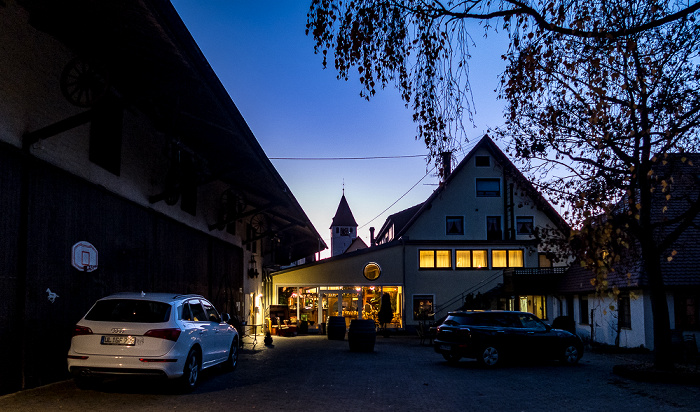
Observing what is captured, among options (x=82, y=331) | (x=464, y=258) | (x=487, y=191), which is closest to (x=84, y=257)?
(x=82, y=331)

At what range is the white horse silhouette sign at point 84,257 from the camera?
12367mm

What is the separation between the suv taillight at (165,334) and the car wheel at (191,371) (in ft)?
2.35

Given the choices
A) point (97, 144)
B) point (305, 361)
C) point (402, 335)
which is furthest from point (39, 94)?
point (402, 335)

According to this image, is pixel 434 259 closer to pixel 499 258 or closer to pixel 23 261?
pixel 499 258

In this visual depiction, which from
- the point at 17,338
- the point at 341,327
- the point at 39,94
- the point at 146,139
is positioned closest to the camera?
the point at 17,338

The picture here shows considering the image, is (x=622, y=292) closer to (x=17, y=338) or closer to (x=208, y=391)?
(x=208, y=391)

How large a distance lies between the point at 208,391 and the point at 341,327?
760 inches

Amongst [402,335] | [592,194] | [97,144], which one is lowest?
[402,335]

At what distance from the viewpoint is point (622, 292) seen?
25.4 meters

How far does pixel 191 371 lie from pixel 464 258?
29256mm

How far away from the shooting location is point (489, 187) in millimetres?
40000

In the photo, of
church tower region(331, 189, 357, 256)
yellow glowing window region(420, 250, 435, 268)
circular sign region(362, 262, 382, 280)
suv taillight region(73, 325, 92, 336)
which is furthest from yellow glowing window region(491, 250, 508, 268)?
church tower region(331, 189, 357, 256)

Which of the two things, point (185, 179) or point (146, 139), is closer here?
point (146, 139)

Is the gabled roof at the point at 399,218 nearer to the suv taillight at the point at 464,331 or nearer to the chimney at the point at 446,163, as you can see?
the suv taillight at the point at 464,331
